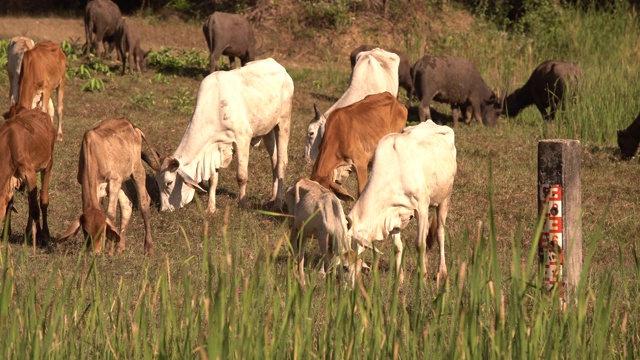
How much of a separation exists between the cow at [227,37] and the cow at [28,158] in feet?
28.3

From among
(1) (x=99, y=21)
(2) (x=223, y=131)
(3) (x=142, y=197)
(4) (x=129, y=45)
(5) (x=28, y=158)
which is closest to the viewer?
(5) (x=28, y=158)

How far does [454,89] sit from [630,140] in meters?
3.92

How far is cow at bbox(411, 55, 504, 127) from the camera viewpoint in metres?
16.0

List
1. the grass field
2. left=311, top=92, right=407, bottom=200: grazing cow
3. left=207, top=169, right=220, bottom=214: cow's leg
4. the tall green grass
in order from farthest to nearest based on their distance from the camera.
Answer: left=207, top=169, right=220, bottom=214: cow's leg → left=311, top=92, right=407, bottom=200: grazing cow → the grass field → the tall green grass

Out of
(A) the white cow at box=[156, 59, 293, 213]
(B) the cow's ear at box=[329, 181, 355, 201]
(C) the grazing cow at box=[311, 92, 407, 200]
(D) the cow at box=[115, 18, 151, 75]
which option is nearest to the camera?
(B) the cow's ear at box=[329, 181, 355, 201]

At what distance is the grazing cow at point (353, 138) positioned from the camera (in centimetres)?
942

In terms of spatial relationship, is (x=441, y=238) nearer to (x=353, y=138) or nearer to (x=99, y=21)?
(x=353, y=138)

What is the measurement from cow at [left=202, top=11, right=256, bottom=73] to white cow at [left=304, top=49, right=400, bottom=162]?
18.2 ft

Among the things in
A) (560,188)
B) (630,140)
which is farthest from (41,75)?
(560,188)

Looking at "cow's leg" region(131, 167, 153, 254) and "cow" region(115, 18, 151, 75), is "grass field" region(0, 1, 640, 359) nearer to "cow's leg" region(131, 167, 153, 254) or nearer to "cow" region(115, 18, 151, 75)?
"cow's leg" region(131, 167, 153, 254)

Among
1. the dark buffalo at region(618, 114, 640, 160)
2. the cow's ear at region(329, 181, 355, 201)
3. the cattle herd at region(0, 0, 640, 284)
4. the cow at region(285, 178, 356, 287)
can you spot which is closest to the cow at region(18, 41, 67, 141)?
the cattle herd at region(0, 0, 640, 284)

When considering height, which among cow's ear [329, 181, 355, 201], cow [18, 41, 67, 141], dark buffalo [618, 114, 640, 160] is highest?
cow [18, 41, 67, 141]

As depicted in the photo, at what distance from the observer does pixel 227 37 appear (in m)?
18.1

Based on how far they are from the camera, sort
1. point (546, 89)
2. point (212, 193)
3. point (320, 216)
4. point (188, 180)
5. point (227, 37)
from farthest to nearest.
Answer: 1. point (227, 37)
2. point (546, 89)
3. point (212, 193)
4. point (188, 180)
5. point (320, 216)
